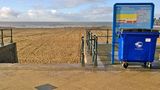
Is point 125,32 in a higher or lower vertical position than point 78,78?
higher

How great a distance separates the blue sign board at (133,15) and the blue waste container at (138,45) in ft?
1.79

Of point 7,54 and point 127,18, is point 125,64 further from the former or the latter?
point 7,54

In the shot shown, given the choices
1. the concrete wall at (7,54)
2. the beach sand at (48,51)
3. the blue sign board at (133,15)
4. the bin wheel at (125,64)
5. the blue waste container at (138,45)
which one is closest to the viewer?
the blue waste container at (138,45)

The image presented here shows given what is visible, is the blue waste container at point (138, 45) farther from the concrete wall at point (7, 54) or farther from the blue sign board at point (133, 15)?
the concrete wall at point (7, 54)

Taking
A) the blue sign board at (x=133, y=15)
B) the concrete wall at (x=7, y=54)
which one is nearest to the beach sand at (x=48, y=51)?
the concrete wall at (x=7, y=54)

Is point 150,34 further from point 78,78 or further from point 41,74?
point 41,74

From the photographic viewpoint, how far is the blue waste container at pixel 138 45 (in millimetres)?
6602

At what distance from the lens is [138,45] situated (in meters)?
6.67

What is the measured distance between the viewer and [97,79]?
5.82 meters

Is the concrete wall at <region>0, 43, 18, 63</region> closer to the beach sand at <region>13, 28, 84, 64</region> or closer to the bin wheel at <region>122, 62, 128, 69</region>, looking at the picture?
the beach sand at <region>13, 28, 84, 64</region>

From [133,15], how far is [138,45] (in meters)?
1.00

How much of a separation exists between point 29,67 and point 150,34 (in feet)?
11.7

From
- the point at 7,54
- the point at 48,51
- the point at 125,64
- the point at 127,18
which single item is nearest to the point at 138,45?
the point at 125,64

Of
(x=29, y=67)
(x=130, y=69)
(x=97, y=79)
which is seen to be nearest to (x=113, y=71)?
(x=130, y=69)
